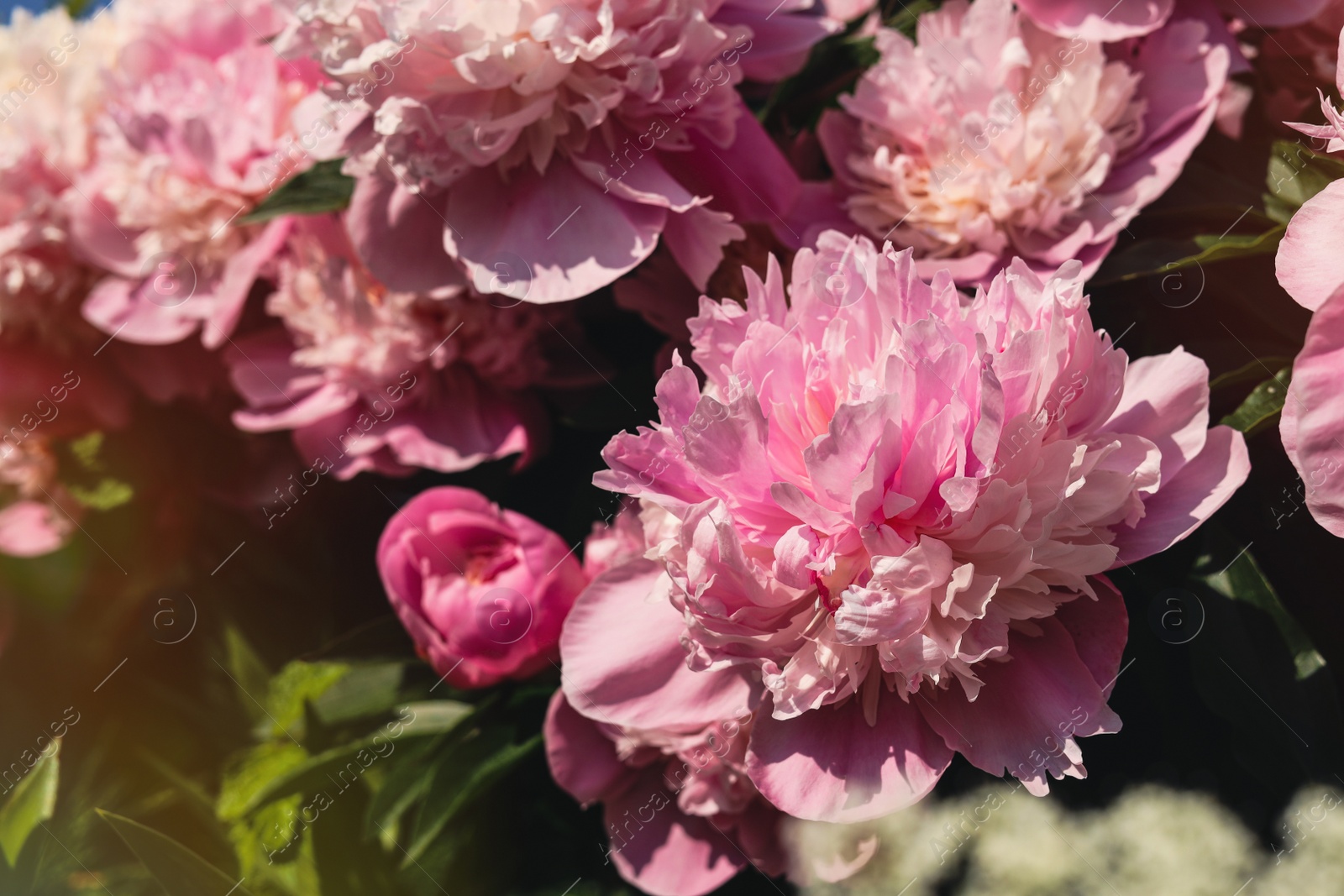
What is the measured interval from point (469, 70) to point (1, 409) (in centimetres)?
52

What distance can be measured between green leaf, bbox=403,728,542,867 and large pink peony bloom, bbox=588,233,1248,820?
22 cm

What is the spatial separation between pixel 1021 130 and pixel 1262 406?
0.16 meters

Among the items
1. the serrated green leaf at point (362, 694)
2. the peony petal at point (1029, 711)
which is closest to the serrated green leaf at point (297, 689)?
the serrated green leaf at point (362, 694)

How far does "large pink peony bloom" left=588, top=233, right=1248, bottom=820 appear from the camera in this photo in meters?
0.34

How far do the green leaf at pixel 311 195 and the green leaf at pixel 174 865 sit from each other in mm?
375

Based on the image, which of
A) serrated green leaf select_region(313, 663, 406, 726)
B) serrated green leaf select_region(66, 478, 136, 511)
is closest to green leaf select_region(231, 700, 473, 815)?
serrated green leaf select_region(313, 663, 406, 726)

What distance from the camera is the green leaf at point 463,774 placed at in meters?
0.56

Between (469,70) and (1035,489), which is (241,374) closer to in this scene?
(469,70)

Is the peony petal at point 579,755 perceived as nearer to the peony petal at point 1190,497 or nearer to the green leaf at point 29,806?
the peony petal at point 1190,497

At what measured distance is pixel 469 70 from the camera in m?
0.45

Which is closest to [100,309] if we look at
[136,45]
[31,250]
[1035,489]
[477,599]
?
[31,250]

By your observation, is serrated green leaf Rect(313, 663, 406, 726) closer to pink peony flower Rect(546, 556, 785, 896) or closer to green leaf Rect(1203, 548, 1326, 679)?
pink peony flower Rect(546, 556, 785, 896)

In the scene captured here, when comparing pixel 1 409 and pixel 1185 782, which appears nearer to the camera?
pixel 1185 782

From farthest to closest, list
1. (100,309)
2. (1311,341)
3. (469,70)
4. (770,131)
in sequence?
1. (100,309)
2. (770,131)
3. (469,70)
4. (1311,341)
